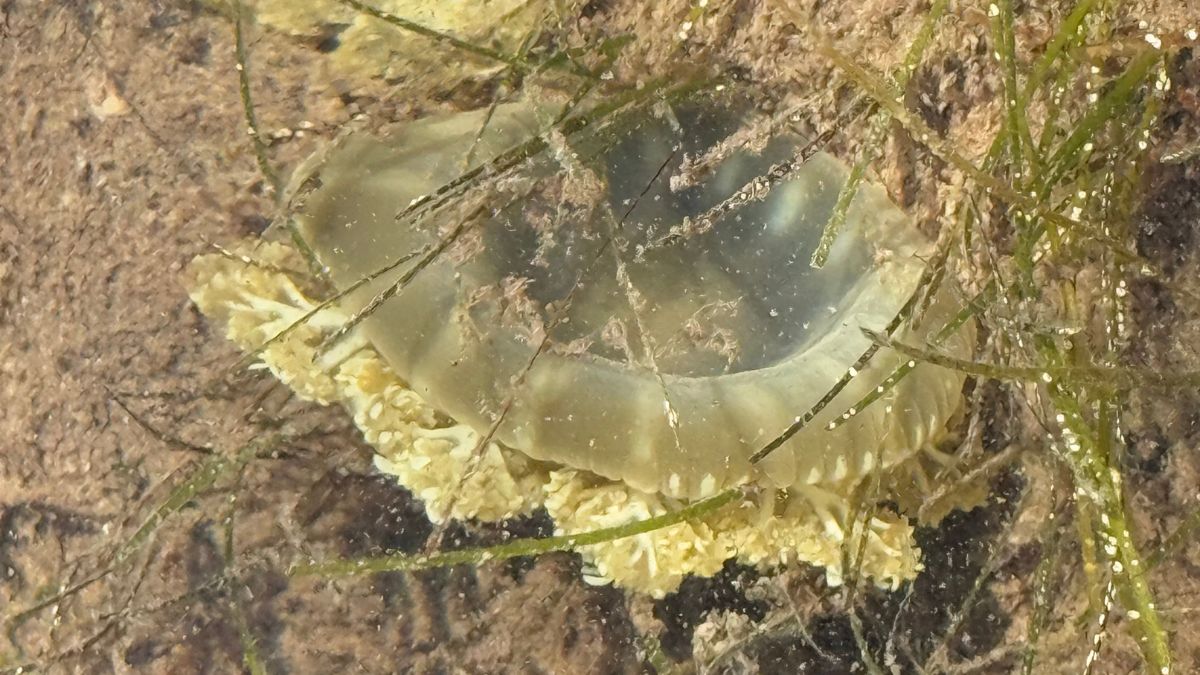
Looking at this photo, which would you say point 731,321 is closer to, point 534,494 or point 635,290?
point 635,290

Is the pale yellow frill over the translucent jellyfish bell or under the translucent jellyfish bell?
under

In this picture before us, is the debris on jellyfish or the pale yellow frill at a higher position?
the debris on jellyfish

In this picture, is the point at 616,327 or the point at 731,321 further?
the point at 731,321

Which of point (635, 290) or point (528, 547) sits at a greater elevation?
point (635, 290)

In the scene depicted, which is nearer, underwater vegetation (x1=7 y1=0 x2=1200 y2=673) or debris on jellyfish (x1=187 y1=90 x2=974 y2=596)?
underwater vegetation (x1=7 y1=0 x2=1200 y2=673)

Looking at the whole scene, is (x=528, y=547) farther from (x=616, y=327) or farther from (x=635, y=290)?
(x=635, y=290)

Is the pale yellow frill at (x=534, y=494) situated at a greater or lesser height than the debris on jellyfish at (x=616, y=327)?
lesser

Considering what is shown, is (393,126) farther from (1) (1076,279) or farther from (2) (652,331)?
(1) (1076,279)

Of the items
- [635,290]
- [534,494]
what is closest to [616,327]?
[635,290]
